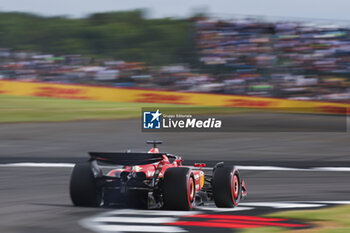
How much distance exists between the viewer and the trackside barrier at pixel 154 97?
74.5ft

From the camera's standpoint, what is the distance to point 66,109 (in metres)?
25.2

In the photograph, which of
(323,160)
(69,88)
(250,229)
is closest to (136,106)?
(69,88)

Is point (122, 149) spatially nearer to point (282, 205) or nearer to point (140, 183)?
point (282, 205)

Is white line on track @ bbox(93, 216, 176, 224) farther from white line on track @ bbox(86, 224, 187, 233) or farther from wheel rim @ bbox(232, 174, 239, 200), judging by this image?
wheel rim @ bbox(232, 174, 239, 200)

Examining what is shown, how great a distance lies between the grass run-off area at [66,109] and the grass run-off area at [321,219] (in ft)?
52.7

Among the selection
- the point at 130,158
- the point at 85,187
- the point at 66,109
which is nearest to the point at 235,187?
the point at 130,158

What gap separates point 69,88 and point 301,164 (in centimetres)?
1529

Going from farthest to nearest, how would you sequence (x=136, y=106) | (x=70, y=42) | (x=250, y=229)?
(x=70, y=42) → (x=136, y=106) → (x=250, y=229)

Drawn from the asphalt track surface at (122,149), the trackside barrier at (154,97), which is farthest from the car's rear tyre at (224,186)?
the trackside barrier at (154,97)

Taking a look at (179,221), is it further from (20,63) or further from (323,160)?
(20,63)

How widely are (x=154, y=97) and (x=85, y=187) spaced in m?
18.8

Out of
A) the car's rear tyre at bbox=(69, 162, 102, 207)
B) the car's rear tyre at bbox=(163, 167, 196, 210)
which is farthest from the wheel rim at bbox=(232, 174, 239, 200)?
the car's rear tyre at bbox=(69, 162, 102, 207)

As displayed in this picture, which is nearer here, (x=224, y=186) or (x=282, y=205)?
(x=224, y=186)

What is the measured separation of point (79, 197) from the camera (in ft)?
24.1
